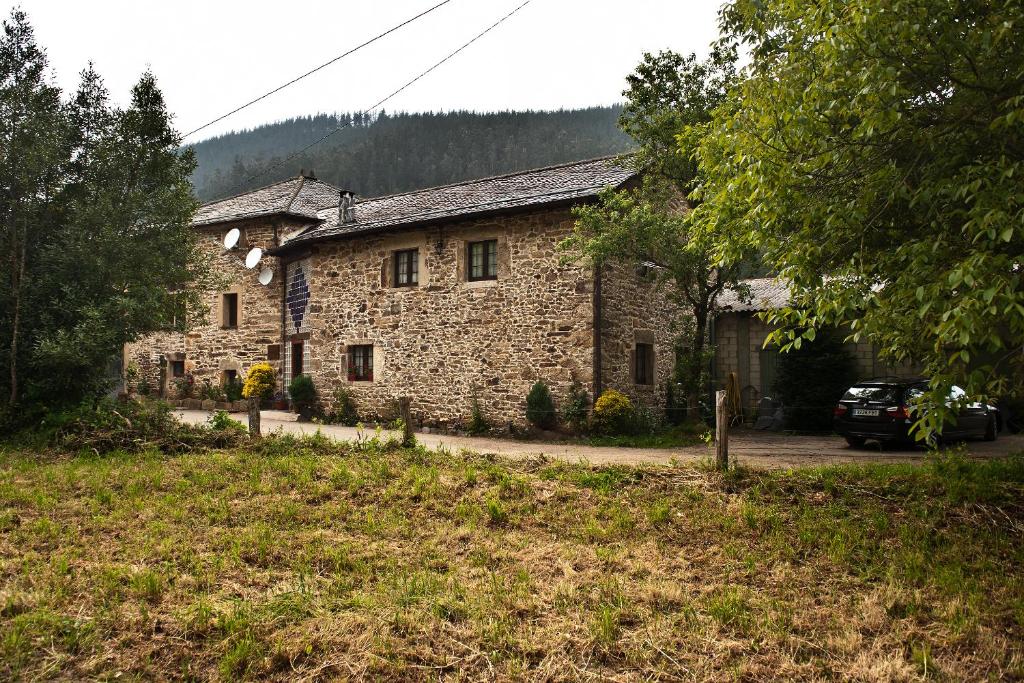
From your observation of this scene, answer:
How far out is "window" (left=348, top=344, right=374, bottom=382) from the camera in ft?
60.5

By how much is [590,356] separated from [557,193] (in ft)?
12.3

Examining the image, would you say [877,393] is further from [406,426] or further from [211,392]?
[211,392]

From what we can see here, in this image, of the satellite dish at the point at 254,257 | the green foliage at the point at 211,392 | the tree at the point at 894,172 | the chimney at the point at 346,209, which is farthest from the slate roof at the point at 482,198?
the tree at the point at 894,172

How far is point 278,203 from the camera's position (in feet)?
77.1

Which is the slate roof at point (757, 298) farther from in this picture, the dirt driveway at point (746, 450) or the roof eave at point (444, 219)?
the roof eave at point (444, 219)

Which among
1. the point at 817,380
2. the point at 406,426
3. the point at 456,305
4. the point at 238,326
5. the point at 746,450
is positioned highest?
the point at 456,305

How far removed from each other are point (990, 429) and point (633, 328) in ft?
25.0

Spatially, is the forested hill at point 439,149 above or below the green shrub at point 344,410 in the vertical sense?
above

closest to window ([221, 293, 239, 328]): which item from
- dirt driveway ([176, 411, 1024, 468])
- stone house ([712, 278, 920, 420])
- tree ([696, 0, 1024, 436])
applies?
dirt driveway ([176, 411, 1024, 468])

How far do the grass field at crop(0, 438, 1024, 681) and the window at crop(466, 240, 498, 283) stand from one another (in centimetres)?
815

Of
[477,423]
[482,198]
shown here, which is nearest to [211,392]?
[477,423]

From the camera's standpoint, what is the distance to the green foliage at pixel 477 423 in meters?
15.8

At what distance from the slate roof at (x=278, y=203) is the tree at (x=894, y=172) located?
18.4 meters

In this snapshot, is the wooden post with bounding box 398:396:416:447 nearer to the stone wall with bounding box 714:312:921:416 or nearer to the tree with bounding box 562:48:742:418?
the tree with bounding box 562:48:742:418
